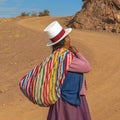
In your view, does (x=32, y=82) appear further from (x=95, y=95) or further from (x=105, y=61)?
(x=105, y=61)

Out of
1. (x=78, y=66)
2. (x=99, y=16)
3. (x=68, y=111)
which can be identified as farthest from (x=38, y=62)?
(x=99, y=16)

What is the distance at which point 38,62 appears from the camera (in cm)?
1459

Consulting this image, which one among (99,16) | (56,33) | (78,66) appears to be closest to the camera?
(78,66)

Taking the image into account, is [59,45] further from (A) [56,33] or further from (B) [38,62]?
(B) [38,62]

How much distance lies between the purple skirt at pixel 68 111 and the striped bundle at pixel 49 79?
0.10 metres

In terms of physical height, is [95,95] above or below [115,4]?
below

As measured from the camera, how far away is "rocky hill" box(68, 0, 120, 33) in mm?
23889

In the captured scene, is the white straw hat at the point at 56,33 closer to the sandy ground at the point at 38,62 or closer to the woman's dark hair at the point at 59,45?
the woman's dark hair at the point at 59,45

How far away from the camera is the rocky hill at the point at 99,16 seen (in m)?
23.9

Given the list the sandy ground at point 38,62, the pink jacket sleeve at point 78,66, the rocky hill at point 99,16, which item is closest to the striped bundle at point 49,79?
the pink jacket sleeve at point 78,66

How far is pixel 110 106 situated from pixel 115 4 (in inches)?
635

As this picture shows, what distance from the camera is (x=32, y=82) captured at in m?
5.25

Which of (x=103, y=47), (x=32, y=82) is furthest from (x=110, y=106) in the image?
(x=103, y=47)

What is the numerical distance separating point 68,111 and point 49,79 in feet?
1.42
